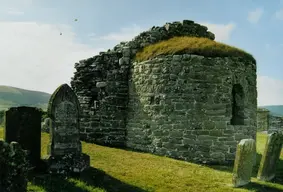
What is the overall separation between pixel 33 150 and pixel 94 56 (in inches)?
383

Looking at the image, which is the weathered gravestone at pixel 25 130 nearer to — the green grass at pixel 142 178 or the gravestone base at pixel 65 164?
the gravestone base at pixel 65 164

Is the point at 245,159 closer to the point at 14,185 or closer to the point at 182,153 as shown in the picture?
the point at 182,153

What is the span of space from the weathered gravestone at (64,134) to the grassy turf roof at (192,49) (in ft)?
22.2

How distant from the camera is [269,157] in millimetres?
12547

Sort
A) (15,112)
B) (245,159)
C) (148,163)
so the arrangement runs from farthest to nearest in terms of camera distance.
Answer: (148,163) → (245,159) → (15,112)

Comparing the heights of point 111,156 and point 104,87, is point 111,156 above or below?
below

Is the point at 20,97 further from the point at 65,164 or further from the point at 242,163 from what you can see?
the point at 242,163

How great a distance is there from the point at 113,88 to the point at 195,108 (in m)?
4.69

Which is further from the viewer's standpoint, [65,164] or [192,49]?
[192,49]

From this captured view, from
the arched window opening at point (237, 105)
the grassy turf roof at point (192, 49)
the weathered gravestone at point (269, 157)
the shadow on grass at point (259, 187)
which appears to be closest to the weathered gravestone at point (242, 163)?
the shadow on grass at point (259, 187)

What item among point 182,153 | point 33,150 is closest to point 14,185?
point 33,150

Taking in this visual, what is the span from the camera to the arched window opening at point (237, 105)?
15.9 metres

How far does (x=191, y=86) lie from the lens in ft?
49.9

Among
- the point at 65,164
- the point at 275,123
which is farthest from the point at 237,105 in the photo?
the point at 275,123
